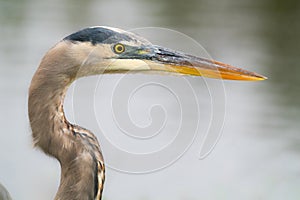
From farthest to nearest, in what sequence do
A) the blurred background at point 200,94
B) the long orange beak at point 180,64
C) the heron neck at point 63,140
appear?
the blurred background at point 200,94
the long orange beak at point 180,64
the heron neck at point 63,140

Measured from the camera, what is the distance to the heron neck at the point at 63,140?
111 inches

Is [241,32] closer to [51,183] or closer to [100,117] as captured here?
[100,117]

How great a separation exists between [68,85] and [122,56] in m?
0.21

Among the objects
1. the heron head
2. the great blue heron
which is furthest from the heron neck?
the heron head

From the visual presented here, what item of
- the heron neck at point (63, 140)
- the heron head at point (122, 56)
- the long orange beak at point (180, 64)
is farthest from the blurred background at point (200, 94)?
the long orange beak at point (180, 64)

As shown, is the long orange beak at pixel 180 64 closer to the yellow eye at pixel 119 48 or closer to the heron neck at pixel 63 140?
the yellow eye at pixel 119 48

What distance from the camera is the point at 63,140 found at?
2.87 metres

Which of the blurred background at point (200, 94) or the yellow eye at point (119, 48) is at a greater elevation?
the yellow eye at point (119, 48)

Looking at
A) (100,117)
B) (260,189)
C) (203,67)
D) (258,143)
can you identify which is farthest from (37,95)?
(258,143)

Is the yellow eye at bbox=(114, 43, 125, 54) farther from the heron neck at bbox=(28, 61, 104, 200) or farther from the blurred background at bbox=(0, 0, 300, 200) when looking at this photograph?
the blurred background at bbox=(0, 0, 300, 200)

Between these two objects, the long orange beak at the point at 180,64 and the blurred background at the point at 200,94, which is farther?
the blurred background at the point at 200,94

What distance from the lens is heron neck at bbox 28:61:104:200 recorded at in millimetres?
2830

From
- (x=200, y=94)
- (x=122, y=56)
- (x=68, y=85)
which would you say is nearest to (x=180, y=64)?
(x=122, y=56)

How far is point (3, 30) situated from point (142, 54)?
22.0ft
